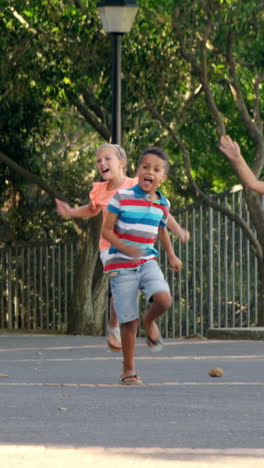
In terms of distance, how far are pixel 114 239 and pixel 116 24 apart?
7.46 metres

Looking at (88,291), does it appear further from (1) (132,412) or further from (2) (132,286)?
(1) (132,412)

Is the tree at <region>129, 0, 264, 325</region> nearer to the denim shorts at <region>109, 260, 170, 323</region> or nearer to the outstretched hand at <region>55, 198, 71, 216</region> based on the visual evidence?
the outstretched hand at <region>55, 198, 71, 216</region>

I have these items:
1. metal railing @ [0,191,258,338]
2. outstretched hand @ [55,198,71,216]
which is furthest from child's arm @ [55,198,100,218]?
metal railing @ [0,191,258,338]

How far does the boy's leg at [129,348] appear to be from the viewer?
348 inches

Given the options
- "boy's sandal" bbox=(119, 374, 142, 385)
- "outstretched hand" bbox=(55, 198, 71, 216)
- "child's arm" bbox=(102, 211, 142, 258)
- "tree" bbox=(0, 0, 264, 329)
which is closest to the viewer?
"child's arm" bbox=(102, 211, 142, 258)

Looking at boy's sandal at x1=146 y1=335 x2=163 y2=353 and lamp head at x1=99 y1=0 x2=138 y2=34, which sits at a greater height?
lamp head at x1=99 y1=0 x2=138 y2=34

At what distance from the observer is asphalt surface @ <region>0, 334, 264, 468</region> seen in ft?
18.2

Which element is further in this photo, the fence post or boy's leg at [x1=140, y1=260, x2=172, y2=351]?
the fence post

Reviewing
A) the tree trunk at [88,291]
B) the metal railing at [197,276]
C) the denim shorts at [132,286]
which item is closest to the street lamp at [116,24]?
the metal railing at [197,276]

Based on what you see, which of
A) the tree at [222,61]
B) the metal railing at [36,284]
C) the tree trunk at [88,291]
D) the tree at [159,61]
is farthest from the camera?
the metal railing at [36,284]

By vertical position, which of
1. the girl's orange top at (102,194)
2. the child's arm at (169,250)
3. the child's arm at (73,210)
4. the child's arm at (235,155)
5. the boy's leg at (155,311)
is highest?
the child's arm at (235,155)

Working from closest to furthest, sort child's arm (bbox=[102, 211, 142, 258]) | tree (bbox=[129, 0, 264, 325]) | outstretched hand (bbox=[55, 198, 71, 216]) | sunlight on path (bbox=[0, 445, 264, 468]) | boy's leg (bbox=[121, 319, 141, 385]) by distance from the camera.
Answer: sunlight on path (bbox=[0, 445, 264, 468]), child's arm (bbox=[102, 211, 142, 258]), boy's leg (bbox=[121, 319, 141, 385]), outstretched hand (bbox=[55, 198, 71, 216]), tree (bbox=[129, 0, 264, 325])

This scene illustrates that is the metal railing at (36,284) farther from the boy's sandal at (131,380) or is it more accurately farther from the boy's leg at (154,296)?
the boy's leg at (154,296)

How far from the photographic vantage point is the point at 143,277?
29.0 ft
